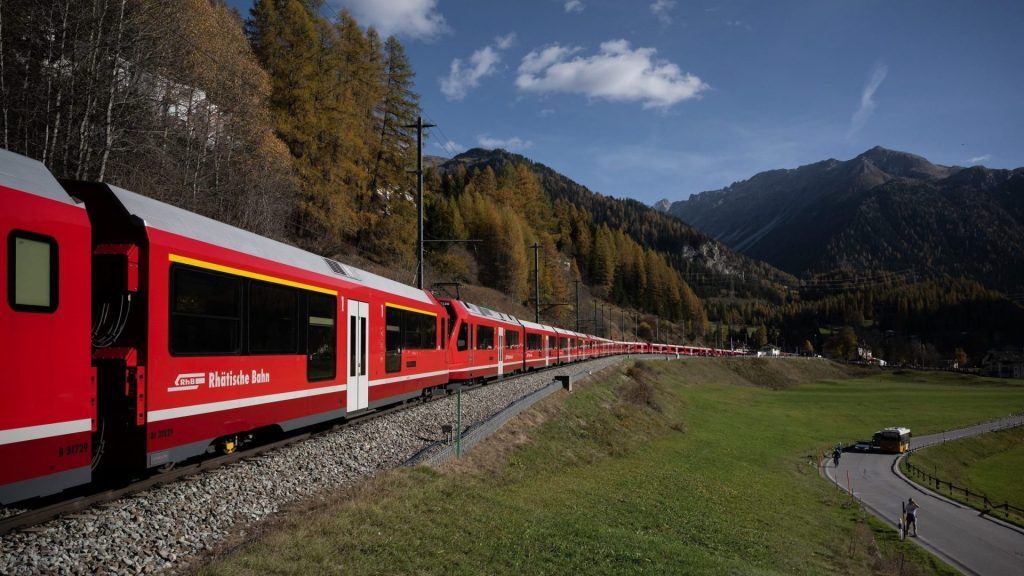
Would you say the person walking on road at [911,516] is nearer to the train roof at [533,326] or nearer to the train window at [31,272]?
the train roof at [533,326]

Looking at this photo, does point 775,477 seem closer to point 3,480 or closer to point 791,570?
point 791,570

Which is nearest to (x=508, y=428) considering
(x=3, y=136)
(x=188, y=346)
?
(x=188, y=346)

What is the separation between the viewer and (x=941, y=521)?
102 ft

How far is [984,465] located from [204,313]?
58450 mm

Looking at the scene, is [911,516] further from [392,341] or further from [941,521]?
[392,341]

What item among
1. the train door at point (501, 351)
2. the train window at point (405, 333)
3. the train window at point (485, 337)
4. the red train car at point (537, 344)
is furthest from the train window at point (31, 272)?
the red train car at point (537, 344)

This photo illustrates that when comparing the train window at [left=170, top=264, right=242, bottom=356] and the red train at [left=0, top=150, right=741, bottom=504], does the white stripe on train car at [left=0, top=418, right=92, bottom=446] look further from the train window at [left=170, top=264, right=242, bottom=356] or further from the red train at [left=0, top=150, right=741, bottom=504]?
the train window at [left=170, top=264, right=242, bottom=356]

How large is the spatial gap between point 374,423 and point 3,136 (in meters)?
12.4

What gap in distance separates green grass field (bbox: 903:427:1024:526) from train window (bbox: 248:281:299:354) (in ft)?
122

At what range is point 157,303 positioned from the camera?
8242 millimetres

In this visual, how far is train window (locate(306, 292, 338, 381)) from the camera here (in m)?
12.5

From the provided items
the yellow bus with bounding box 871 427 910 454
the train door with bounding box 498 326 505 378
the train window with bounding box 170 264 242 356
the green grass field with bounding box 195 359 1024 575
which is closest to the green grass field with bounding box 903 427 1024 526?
the yellow bus with bounding box 871 427 910 454

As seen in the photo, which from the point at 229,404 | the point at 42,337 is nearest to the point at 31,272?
Answer: the point at 42,337

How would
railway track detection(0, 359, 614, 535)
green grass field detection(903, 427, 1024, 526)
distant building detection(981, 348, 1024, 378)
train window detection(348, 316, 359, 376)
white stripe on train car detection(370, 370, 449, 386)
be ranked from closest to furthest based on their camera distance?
railway track detection(0, 359, 614, 535), train window detection(348, 316, 359, 376), white stripe on train car detection(370, 370, 449, 386), green grass field detection(903, 427, 1024, 526), distant building detection(981, 348, 1024, 378)
